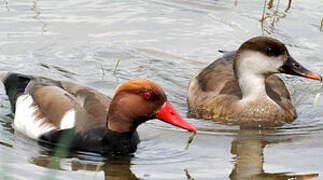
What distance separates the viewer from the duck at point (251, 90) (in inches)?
367

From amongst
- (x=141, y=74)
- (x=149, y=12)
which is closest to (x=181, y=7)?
(x=149, y=12)

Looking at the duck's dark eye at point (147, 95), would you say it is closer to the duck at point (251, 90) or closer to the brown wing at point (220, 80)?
the duck at point (251, 90)

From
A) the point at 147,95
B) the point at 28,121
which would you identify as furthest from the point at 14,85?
the point at 147,95

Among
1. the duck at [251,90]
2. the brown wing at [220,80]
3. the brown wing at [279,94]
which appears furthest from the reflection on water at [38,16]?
the brown wing at [279,94]

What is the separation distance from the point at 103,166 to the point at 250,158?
1.57 meters

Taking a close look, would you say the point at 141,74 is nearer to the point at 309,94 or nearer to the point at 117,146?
the point at 309,94

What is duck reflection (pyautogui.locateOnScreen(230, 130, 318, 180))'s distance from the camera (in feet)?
23.9

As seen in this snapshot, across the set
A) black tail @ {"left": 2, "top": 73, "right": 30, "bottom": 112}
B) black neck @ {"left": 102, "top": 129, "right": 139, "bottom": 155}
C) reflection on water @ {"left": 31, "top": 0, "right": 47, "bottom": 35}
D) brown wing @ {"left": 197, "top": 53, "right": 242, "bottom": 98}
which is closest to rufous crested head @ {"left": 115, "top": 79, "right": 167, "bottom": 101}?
black neck @ {"left": 102, "top": 129, "right": 139, "bottom": 155}

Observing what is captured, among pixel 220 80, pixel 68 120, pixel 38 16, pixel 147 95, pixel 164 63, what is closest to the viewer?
pixel 147 95

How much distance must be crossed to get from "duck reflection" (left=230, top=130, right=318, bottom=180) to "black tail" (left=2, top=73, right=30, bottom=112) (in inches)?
99.9

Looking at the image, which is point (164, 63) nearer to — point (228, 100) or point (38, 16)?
point (228, 100)

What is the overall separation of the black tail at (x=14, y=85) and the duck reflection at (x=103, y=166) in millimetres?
1651

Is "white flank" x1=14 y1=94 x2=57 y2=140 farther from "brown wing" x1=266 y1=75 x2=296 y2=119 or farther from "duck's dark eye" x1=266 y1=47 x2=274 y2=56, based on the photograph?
"brown wing" x1=266 y1=75 x2=296 y2=119

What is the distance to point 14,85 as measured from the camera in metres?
9.09
